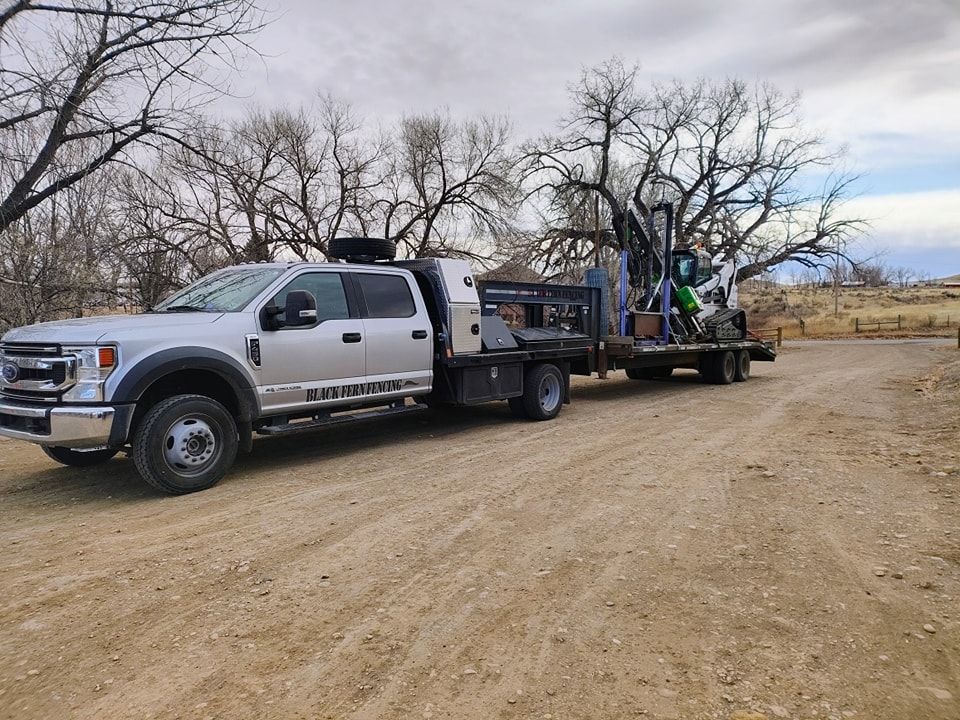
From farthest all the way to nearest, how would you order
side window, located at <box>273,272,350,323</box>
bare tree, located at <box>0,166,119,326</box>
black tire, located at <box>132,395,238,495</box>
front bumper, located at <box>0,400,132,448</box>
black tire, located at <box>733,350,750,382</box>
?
black tire, located at <box>733,350,750,382</box> → bare tree, located at <box>0,166,119,326</box> → side window, located at <box>273,272,350,323</box> → black tire, located at <box>132,395,238,495</box> → front bumper, located at <box>0,400,132,448</box>

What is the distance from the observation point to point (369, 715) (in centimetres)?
250

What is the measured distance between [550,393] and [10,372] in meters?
6.43

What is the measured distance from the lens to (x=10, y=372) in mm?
5410

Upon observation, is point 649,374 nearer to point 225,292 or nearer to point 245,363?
point 225,292

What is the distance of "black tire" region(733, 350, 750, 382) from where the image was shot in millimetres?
14836

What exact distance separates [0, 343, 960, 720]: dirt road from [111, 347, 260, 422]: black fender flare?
79 cm

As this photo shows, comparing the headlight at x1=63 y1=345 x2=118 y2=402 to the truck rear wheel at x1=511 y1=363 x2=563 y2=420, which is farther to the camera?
the truck rear wheel at x1=511 y1=363 x2=563 y2=420

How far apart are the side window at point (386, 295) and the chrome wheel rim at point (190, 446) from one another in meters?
2.19

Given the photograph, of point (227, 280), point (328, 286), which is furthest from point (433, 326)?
point (227, 280)

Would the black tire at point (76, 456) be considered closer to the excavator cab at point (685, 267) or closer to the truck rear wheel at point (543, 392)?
the truck rear wheel at point (543, 392)

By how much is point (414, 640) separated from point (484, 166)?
2361 cm

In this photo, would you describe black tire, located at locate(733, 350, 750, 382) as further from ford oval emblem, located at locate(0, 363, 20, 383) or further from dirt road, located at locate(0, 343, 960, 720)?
ford oval emblem, located at locate(0, 363, 20, 383)

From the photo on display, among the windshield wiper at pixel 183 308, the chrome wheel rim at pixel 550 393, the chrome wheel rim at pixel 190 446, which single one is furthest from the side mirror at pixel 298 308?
the chrome wheel rim at pixel 550 393

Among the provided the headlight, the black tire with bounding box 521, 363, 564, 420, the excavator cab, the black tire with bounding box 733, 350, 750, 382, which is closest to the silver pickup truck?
the headlight
